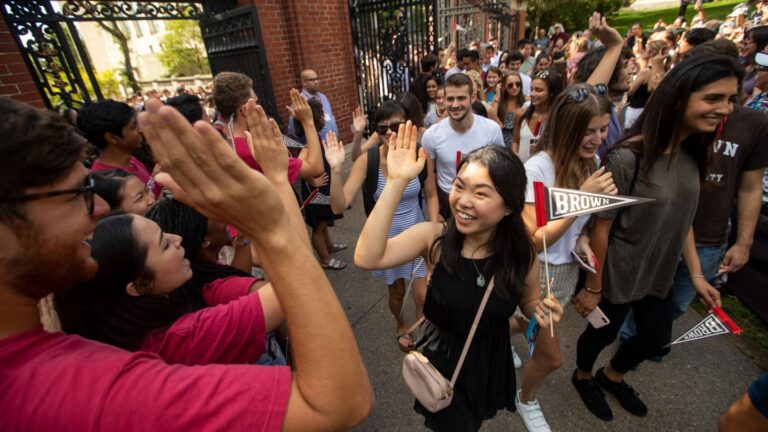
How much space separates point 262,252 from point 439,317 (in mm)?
1235

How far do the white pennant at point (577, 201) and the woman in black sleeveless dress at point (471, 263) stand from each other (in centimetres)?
19

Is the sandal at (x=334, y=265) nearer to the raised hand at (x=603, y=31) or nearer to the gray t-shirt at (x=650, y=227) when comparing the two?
the gray t-shirt at (x=650, y=227)

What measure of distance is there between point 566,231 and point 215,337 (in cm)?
190

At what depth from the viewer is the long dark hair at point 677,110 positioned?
1.68 metres

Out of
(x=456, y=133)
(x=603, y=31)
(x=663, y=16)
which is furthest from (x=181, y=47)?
(x=663, y=16)

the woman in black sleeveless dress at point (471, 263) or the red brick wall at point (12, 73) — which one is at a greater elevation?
the red brick wall at point (12, 73)

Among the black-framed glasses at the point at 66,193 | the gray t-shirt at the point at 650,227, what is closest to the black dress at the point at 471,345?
the gray t-shirt at the point at 650,227

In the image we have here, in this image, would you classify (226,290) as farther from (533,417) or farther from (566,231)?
(533,417)

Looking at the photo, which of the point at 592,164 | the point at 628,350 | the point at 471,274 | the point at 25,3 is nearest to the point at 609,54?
the point at 592,164

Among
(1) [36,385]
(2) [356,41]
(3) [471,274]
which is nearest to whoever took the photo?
(1) [36,385]

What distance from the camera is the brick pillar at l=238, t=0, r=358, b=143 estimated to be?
5.45 m

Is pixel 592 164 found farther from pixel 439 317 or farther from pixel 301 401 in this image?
pixel 301 401

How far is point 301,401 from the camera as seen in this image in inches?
29.6

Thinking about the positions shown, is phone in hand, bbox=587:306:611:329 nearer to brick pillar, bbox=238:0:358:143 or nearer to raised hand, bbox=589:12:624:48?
raised hand, bbox=589:12:624:48
